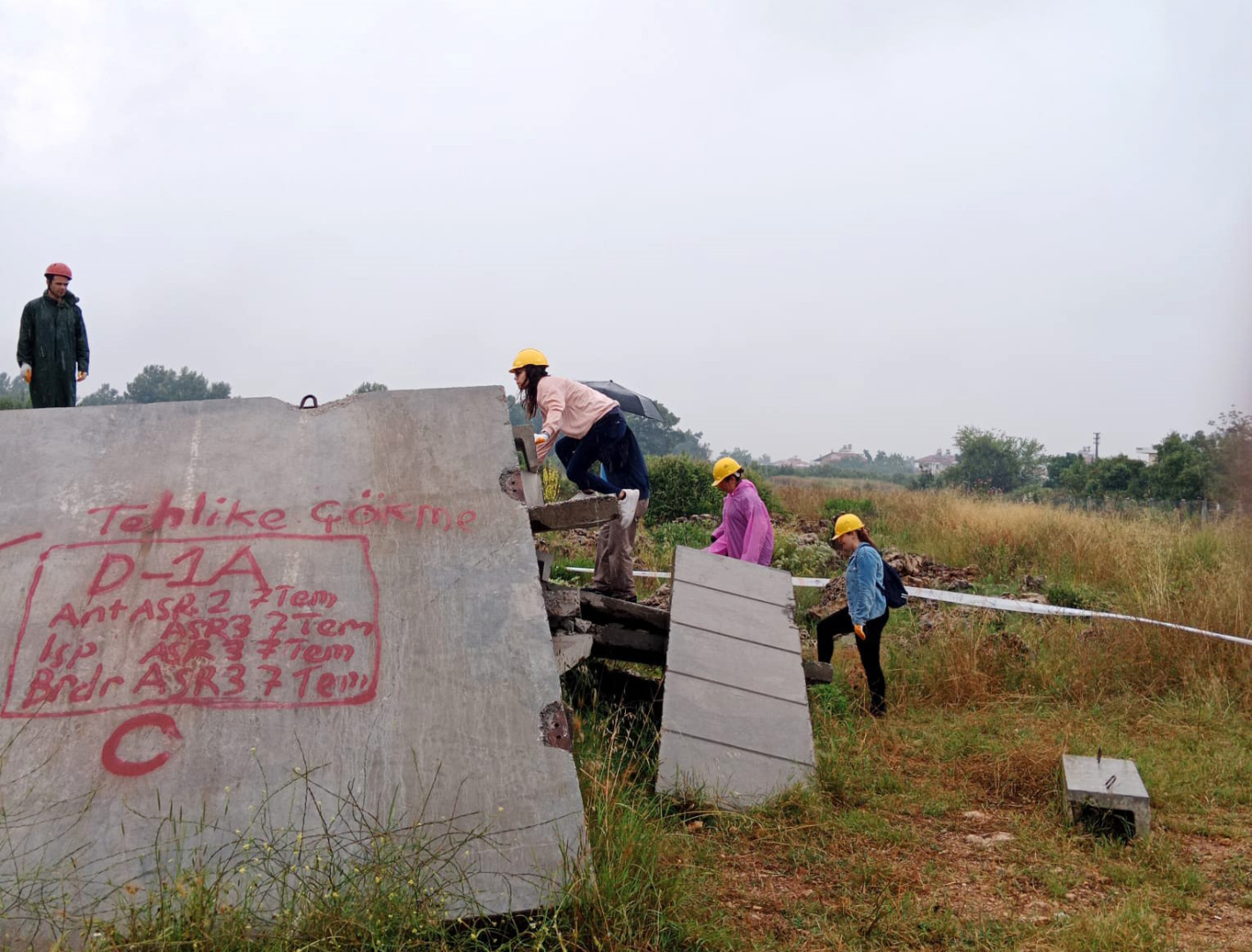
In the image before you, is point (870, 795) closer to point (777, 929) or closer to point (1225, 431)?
point (777, 929)

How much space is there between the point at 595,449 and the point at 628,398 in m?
9.63

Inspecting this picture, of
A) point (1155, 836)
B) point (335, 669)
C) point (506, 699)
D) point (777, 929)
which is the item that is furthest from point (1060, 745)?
point (335, 669)

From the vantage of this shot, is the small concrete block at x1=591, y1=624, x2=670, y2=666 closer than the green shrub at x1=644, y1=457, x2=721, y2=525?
Yes

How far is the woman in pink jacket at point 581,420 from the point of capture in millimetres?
7324

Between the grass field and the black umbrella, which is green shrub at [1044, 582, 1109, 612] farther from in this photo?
the black umbrella

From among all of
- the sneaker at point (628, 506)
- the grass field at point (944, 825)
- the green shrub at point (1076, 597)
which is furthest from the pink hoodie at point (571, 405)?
the green shrub at point (1076, 597)

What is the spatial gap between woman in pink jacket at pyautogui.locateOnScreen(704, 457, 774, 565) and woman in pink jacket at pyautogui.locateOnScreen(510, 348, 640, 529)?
92 cm

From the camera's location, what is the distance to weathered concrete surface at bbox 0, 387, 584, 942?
3.42m

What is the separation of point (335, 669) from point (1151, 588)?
7.93 metres

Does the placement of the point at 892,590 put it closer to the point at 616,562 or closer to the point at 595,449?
the point at 616,562

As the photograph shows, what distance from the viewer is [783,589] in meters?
6.76

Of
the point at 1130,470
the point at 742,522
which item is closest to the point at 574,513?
the point at 742,522

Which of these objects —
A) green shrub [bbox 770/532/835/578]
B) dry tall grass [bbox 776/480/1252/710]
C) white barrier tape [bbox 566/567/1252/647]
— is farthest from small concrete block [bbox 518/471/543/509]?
green shrub [bbox 770/532/835/578]

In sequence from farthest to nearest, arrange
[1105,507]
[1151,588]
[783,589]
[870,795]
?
[1105,507], [1151,588], [783,589], [870,795]
